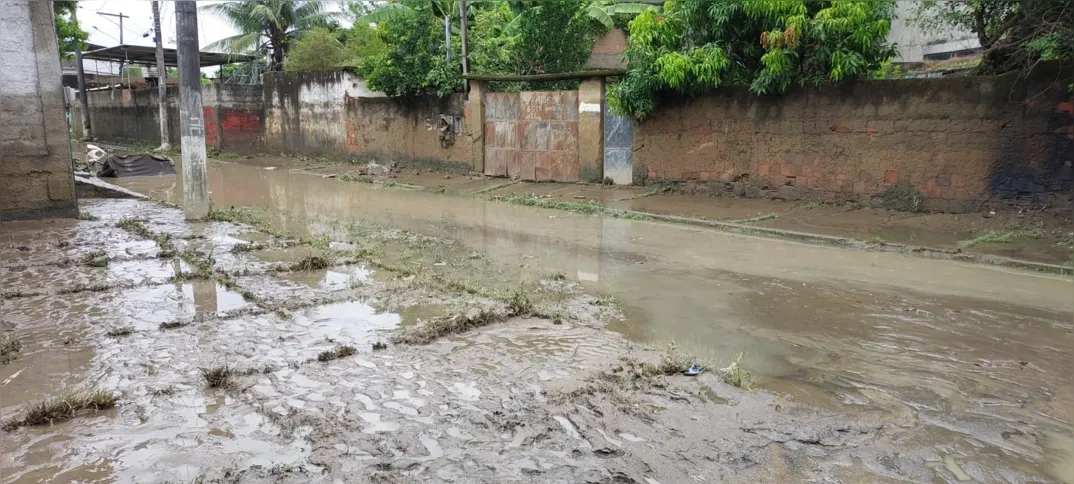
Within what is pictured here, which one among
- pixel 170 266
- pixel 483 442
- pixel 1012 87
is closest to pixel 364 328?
pixel 483 442

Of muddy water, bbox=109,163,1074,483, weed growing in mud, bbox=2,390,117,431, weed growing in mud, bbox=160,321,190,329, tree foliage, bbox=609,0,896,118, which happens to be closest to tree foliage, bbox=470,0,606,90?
tree foliage, bbox=609,0,896,118

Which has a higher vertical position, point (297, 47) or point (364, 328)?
point (297, 47)

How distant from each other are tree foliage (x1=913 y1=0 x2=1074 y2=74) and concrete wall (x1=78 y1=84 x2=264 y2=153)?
19.7 metres

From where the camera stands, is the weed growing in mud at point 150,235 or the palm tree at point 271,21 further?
the palm tree at point 271,21

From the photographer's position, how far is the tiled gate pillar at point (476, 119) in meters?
17.5

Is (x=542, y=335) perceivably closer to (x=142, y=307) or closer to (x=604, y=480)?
(x=604, y=480)

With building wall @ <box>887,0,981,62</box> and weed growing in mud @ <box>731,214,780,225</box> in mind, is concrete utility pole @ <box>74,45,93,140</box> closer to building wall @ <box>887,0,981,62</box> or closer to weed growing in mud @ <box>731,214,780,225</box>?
weed growing in mud @ <box>731,214,780,225</box>

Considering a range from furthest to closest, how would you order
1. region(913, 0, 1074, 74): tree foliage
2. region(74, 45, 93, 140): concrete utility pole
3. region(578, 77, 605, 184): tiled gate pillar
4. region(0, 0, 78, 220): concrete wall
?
region(74, 45, 93, 140): concrete utility pole, region(578, 77, 605, 184): tiled gate pillar, region(0, 0, 78, 220): concrete wall, region(913, 0, 1074, 74): tree foliage

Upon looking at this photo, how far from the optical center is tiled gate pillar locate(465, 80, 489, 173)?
17.5 meters

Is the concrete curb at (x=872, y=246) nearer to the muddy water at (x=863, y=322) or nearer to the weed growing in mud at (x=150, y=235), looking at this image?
the muddy water at (x=863, y=322)

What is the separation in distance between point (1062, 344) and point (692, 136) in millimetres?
8680

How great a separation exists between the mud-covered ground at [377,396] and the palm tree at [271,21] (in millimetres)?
24118

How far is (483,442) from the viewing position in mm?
3809

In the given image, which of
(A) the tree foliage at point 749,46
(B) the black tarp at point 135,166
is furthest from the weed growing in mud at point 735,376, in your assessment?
(B) the black tarp at point 135,166
